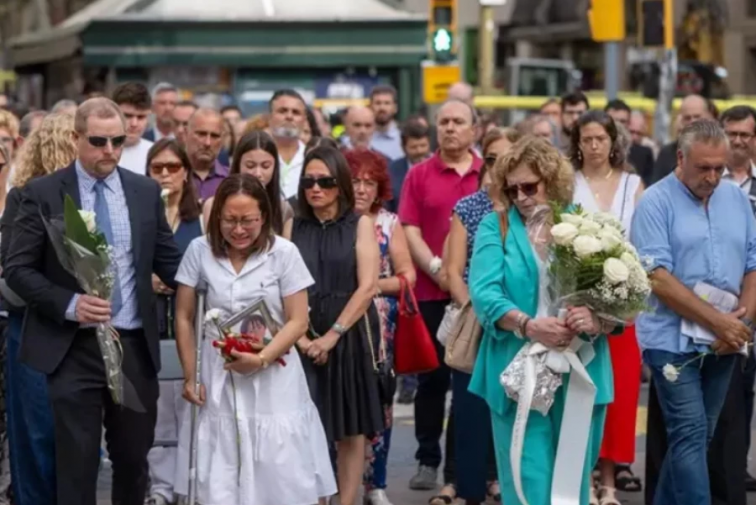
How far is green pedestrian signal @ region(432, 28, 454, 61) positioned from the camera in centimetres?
2517

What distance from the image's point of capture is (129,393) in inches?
336

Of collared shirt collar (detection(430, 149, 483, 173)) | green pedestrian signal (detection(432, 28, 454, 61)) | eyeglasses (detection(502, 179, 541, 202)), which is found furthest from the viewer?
green pedestrian signal (detection(432, 28, 454, 61))

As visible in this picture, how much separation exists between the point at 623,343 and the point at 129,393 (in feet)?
10.0

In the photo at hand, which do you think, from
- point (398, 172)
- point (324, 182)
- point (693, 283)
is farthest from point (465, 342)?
point (398, 172)

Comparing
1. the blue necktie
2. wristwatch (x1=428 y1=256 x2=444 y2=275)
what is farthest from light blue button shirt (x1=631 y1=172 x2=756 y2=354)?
the blue necktie

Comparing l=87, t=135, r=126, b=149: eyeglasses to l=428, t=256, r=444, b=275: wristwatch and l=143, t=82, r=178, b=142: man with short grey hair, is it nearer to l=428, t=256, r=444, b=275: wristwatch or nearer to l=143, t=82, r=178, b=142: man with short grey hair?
l=428, t=256, r=444, b=275: wristwatch

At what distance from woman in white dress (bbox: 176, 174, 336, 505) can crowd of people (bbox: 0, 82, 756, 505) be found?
1 cm

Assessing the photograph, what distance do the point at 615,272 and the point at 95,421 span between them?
7.70ft

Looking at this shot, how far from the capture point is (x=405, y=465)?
12.0 m

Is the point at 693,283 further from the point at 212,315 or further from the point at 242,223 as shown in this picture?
the point at 212,315

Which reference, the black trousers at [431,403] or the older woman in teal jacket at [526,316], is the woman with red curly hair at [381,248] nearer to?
the black trousers at [431,403]

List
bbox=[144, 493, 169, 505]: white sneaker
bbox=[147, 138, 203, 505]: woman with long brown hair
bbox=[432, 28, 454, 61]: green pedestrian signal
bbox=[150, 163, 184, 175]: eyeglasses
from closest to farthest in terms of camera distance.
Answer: bbox=[147, 138, 203, 505]: woman with long brown hair → bbox=[144, 493, 169, 505]: white sneaker → bbox=[150, 163, 184, 175]: eyeglasses → bbox=[432, 28, 454, 61]: green pedestrian signal

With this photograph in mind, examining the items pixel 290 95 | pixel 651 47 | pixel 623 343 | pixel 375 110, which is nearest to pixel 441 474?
pixel 623 343

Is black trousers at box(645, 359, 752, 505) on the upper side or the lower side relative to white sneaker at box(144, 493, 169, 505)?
upper
